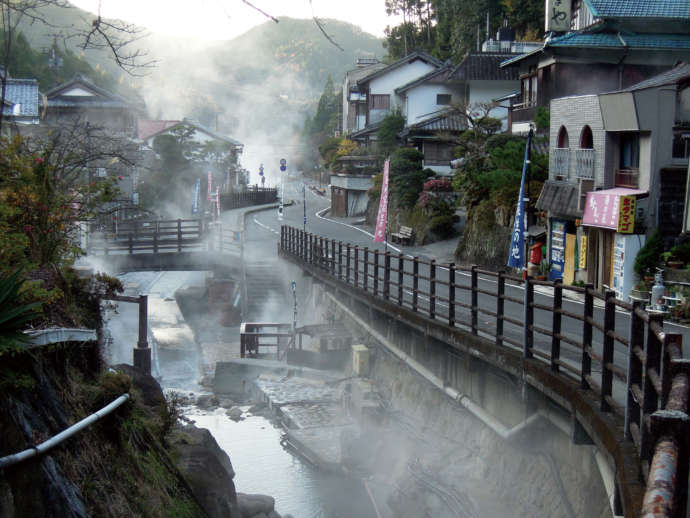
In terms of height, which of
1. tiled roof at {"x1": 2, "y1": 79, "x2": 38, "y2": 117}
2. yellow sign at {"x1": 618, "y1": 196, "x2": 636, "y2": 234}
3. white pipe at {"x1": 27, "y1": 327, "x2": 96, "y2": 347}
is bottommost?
white pipe at {"x1": 27, "y1": 327, "x2": 96, "y2": 347}

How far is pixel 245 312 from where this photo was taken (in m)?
33.3

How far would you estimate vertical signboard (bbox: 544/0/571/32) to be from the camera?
31125mm

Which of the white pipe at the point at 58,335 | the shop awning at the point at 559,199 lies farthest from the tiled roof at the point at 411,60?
the white pipe at the point at 58,335

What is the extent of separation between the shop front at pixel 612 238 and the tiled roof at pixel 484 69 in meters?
27.3

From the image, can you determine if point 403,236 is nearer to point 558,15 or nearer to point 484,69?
point 558,15

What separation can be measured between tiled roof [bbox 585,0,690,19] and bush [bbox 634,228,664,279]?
12.3m

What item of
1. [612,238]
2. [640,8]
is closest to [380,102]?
[640,8]

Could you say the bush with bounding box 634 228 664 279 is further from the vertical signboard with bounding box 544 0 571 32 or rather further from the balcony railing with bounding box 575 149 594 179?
the vertical signboard with bounding box 544 0 571 32

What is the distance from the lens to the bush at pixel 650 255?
63.4ft

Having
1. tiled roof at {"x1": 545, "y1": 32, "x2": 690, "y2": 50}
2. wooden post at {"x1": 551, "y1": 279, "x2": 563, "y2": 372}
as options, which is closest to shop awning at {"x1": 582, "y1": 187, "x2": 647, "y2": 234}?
tiled roof at {"x1": 545, "y1": 32, "x2": 690, "y2": 50}

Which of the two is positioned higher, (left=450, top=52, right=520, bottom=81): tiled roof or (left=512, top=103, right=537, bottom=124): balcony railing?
(left=450, top=52, right=520, bottom=81): tiled roof

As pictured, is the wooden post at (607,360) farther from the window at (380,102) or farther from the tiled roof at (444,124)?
the window at (380,102)

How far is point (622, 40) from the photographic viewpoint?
29031mm

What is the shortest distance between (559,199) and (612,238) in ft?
11.1
